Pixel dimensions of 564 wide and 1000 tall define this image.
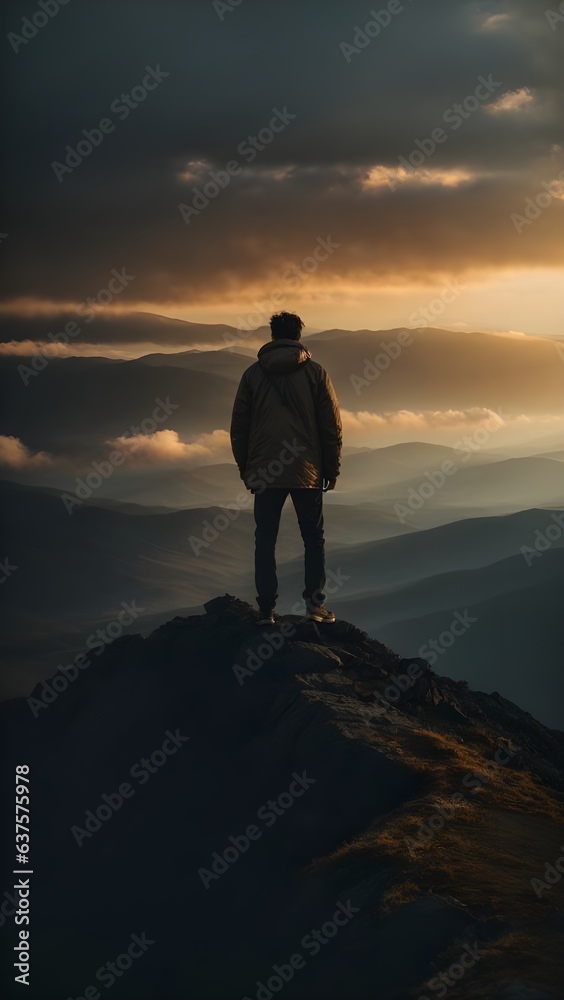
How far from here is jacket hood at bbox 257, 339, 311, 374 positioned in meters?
10.2

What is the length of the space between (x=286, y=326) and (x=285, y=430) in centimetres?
115

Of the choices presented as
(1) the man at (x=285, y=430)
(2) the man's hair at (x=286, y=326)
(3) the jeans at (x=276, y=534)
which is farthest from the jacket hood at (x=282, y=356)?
(3) the jeans at (x=276, y=534)

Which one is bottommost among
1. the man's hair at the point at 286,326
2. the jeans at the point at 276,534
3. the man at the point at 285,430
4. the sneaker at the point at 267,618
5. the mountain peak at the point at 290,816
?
the mountain peak at the point at 290,816

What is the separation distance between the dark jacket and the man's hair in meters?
0.14

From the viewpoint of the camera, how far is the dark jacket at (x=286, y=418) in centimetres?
1029

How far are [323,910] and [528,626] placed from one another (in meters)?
86.9

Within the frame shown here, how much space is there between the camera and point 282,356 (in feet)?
33.3

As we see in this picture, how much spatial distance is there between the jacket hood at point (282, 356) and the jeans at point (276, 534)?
132 centimetres

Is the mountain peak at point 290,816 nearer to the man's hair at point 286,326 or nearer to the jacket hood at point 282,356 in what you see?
the jacket hood at point 282,356

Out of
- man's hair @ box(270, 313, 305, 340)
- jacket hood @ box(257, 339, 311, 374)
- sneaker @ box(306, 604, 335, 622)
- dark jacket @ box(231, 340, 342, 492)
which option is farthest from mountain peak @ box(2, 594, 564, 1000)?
man's hair @ box(270, 313, 305, 340)

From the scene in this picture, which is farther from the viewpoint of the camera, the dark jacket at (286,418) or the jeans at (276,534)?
the jeans at (276,534)

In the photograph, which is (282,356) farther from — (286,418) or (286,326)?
(286,418)

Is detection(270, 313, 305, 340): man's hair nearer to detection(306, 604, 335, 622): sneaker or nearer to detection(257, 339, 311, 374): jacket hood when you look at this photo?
detection(257, 339, 311, 374): jacket hood

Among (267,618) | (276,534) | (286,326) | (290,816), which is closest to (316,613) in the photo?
(267,618)
